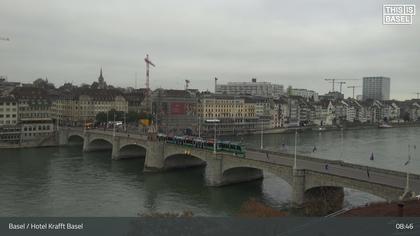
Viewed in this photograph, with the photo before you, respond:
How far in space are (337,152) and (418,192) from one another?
42.3 meters

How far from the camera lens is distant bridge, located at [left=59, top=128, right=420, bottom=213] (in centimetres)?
2981

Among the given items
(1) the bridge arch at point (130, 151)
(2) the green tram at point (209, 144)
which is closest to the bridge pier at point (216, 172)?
(2) the green tram at point (209, 144)

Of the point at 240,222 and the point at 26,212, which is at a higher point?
the point at 240,222

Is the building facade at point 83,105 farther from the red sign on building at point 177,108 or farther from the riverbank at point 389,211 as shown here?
the riverbank at point 389,211

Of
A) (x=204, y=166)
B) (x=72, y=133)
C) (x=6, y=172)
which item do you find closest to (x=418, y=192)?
(x=204, y=166)

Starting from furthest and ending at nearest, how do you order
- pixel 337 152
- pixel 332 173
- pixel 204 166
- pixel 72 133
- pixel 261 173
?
pixel 72 133, pixel 337 152, pixel 204 166, pixel 261 173, pixel 332 173

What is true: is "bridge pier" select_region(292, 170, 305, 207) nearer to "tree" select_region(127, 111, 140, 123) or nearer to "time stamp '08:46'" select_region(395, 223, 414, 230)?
"time stamp '08:46'" select_region(395, 223, 414, 230)

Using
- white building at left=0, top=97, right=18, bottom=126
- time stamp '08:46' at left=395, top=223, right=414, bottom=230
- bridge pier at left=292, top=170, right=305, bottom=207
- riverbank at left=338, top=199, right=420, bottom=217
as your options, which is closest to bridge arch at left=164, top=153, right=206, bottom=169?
bridge pier at left=292, top=170, right=305, bottom=207

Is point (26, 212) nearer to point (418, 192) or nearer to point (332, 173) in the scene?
point (332, 173)

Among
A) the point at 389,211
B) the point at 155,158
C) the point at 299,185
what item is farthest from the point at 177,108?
the point at 389,211

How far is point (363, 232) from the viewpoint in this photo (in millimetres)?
13344

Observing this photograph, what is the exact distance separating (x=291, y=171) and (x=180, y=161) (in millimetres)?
19975

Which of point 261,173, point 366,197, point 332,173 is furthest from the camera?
point 261,173

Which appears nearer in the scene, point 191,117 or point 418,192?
point 418,192
